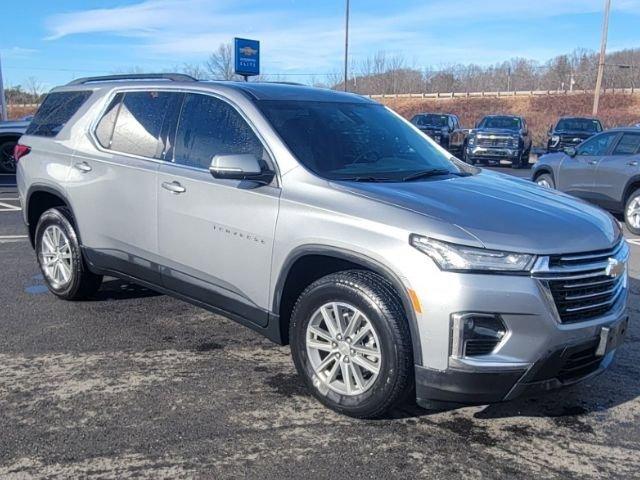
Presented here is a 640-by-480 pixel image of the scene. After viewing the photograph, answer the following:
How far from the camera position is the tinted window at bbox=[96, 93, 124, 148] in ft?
17.3

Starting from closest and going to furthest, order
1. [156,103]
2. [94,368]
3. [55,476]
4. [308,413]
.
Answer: [55,476] → [308,413] → [94,368] → [156,103]

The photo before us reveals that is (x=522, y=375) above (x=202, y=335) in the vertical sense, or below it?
above

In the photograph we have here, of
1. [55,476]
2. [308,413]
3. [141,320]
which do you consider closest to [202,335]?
[141,320]

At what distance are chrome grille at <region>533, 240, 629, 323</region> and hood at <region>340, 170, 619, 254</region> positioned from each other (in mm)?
55

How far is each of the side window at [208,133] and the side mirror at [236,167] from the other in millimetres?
221

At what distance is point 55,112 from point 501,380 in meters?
4.59

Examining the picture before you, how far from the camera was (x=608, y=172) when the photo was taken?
1094 centimetres

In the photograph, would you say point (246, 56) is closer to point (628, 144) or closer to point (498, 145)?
point (498, 145)

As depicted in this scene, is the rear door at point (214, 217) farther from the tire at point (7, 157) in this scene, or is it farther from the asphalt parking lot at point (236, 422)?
the tire at point (7, 157)

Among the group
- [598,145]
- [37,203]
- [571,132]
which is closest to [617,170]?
[598,145]

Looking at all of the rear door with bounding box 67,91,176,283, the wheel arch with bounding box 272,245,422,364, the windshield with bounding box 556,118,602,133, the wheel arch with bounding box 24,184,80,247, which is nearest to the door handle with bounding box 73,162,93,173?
the rear door with bounding box 67,91,176,283

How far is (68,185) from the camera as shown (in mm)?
→ 5449

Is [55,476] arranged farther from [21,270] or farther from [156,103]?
[21,270]

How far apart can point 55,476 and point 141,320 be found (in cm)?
236
